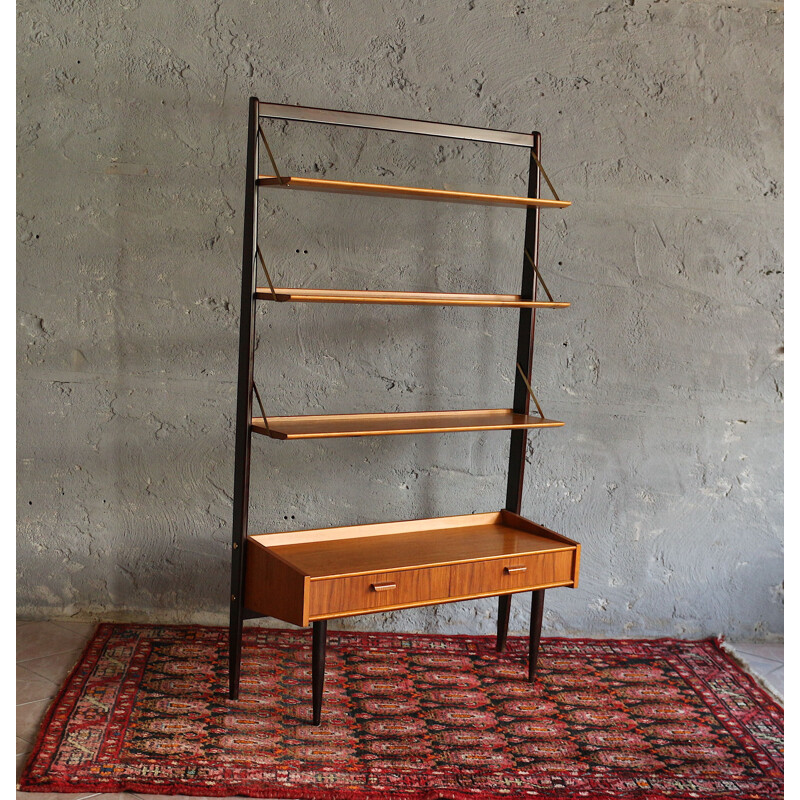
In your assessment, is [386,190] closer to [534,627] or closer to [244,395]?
[244,395]

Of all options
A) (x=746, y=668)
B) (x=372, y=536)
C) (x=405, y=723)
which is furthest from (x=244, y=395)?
(x=746, y=668)

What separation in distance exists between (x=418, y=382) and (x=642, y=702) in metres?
1.61

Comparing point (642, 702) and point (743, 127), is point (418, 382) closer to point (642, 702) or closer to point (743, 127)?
point (642, 702)

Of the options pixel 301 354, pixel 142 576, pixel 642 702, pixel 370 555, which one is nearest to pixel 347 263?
pixel 301 354

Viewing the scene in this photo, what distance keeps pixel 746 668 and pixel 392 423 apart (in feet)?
6.43

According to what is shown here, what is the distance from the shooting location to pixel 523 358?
11.6ft


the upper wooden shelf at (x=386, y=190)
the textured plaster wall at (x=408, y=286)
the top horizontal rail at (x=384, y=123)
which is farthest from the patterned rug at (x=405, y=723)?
the top horizontal rail at (x=384, y=123)

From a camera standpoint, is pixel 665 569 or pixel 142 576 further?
pixel 665 569

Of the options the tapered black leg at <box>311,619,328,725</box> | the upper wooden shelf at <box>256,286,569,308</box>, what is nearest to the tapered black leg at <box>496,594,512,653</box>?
the tapered black leg at <box>311,619,328,725</box>

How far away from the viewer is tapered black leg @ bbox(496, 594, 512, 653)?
3668 mm

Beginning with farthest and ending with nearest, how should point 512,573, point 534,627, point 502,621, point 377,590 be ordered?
point 502,621 < point 534,627 < point 512,573 < point 377,590

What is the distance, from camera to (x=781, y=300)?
4.02m

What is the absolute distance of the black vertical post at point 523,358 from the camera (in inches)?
136
